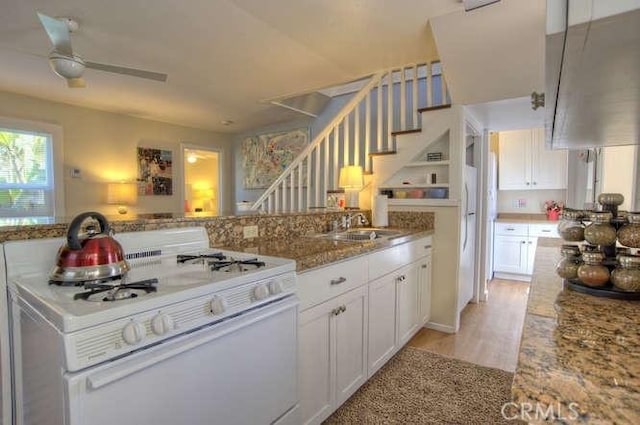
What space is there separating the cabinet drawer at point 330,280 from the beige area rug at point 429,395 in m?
0.70

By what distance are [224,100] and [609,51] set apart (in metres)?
4.35

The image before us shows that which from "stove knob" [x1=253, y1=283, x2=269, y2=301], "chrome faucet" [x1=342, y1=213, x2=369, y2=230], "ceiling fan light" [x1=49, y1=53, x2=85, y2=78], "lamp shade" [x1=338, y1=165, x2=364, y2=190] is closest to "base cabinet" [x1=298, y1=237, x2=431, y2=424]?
"stove knob" [x1=253, y1=283, x2=269, y2=301]

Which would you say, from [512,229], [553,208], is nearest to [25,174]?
[512,229]

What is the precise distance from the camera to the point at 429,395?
2.00m

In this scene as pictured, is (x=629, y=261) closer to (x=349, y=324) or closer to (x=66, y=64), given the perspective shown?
(x=349, y=324)

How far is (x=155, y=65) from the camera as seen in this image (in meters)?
3.14

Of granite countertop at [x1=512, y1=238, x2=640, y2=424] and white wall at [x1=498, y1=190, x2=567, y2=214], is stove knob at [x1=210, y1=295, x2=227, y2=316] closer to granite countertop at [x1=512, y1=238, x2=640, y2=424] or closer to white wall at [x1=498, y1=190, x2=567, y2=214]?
granite countertop at [x1=512, y1=238, x2=640, y2=424]

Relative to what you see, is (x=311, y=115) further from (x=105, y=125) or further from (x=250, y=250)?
(x=250, y=250)

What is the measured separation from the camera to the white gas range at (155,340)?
792 millimetres

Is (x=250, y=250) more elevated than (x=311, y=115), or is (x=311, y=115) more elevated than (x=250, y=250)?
(x=311, y=115)

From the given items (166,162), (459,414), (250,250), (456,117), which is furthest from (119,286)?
(166,162)

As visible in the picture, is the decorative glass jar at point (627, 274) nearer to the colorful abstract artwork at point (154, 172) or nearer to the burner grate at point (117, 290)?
the burner grate at point (117, 290)

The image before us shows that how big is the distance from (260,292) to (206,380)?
1.04ft

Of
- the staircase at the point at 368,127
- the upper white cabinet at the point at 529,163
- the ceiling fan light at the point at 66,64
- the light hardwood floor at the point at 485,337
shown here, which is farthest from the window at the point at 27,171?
the upper white cabinet at the point at 529,163
